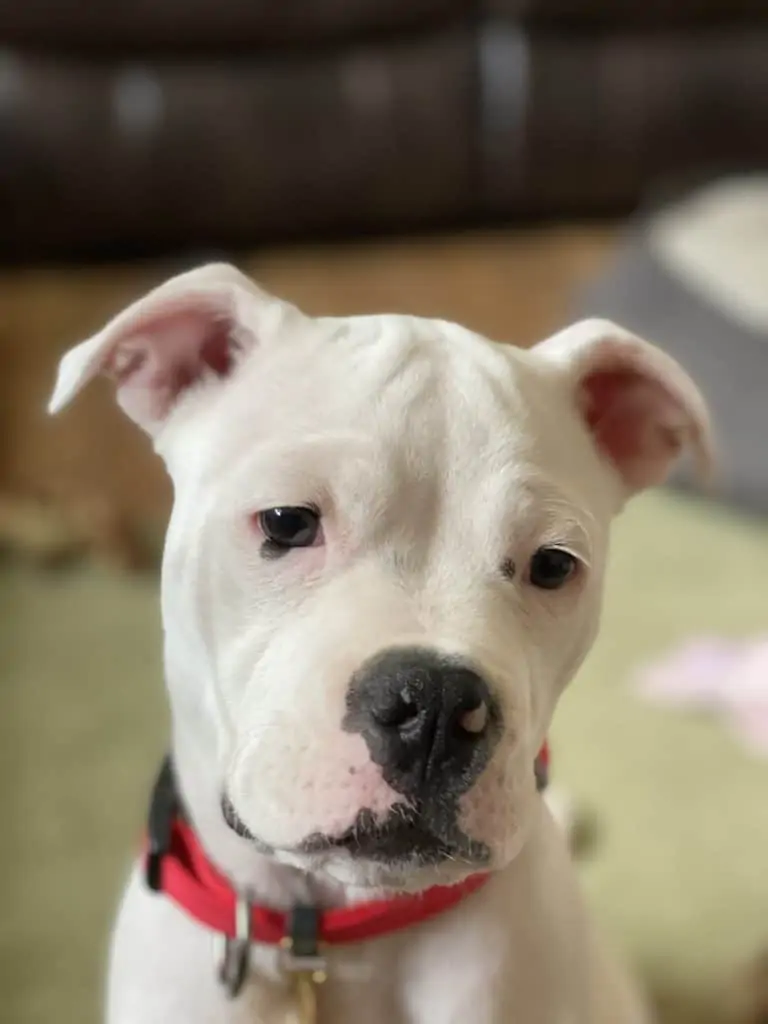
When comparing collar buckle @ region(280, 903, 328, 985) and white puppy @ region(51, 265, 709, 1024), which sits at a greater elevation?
white puppy @ region(51, 265, 709, 1024)

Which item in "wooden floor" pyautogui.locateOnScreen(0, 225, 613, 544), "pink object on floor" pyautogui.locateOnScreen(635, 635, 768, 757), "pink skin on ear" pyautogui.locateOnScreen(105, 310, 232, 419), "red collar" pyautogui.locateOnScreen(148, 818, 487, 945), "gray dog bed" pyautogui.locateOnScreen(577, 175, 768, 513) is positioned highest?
"pink skin on ear" pyautogui.locateOnScreen(105, 310, 232, 419)

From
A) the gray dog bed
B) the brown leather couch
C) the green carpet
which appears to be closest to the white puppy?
the green carpet

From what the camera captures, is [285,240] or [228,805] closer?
[228,805]

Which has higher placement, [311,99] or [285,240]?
[311,99]

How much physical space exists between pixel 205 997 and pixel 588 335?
562 millimetres

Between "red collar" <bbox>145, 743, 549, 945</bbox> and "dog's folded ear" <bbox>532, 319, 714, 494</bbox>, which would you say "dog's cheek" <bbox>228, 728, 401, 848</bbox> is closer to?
"red collar" <bbox>145, 743, 549, 945</bbox>

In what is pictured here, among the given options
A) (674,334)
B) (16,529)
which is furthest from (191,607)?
(674,334)

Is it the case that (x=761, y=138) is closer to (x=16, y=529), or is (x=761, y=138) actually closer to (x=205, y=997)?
(x=16, y=529)

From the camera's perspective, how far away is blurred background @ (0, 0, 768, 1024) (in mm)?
1753

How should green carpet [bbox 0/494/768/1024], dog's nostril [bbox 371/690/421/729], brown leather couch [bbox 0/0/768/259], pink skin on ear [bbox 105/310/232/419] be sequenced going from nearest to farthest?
dog's nostril [bbox 371/690/421/729], pink skin on ear [bbox 105/310/232/419], green carpet [bbox 0/494/768/1024], brown leather couch [bbox 0/0/768/259]

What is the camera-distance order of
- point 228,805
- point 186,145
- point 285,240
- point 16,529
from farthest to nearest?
point 285,240, point 186,145, point 16,529, point 228,805

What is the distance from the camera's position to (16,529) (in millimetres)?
2158

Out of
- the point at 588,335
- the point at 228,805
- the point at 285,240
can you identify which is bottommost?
the point at 285,240

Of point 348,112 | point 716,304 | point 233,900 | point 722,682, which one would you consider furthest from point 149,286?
point 233,900
